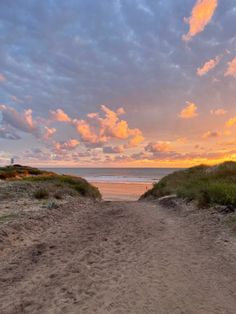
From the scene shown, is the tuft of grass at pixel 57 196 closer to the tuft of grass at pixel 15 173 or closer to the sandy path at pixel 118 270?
the sandy path at pixel 118 270

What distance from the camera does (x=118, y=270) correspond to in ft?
21.3

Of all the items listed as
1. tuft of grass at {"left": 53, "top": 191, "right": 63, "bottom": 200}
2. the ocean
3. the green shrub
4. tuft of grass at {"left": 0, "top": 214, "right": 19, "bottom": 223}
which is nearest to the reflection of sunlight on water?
the ocean

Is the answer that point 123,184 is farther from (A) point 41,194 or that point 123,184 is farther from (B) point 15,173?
(A) point 41,194

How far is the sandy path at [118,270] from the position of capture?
4.90 meters

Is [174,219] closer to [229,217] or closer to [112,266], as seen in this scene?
[229,217]

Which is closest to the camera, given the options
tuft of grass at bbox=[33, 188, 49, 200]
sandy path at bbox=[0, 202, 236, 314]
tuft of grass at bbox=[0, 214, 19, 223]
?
sandy path at bbox=[0, 202, 236, 314]

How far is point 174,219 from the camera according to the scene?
13.4 m

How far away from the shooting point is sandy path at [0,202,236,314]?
4.90 m

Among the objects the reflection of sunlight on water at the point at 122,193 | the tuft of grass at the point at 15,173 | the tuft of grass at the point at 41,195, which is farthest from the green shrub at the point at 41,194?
the reflection of sunlight on water at the point at 122,193

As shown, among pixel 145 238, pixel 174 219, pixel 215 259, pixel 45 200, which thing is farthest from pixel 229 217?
pixel 45 200

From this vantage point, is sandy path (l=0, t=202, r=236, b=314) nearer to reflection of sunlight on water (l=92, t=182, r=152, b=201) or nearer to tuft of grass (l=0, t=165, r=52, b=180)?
tuft of grass (l=0, t=165, r=52, b=180)

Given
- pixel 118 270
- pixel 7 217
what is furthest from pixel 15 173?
pixel 118 270

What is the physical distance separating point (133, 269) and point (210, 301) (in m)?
1.94

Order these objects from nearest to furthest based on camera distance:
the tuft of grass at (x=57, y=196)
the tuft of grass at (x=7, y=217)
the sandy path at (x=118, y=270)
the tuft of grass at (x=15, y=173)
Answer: the sandy path at (x=118, y=270), the tuft of grass at (x=7, y=217), the tuft of grass at (x=57, y=196), the tuft of grass at (x=15, y=173)
